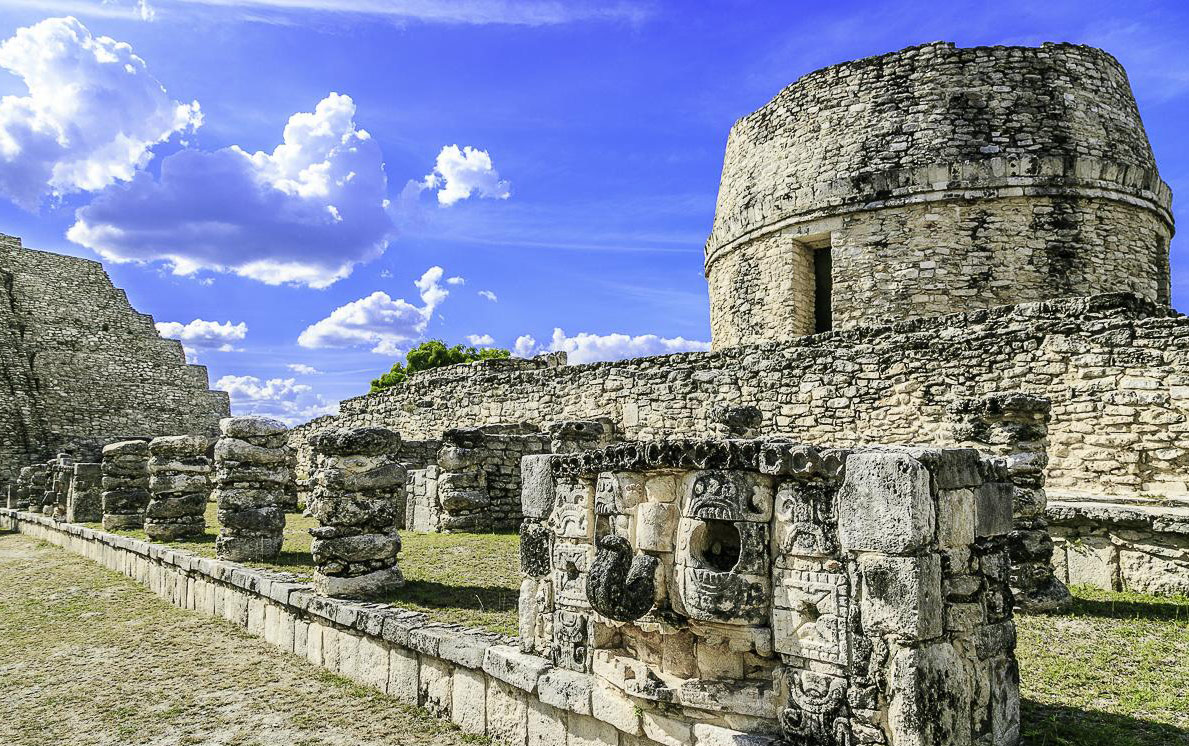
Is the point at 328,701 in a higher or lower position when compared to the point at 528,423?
lower

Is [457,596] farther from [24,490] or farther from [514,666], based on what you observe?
[24,490]

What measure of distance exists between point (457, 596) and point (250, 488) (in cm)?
385

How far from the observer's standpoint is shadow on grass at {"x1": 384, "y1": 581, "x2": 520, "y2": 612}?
6.23m

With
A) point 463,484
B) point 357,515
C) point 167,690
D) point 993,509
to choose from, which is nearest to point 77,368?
point 463,484

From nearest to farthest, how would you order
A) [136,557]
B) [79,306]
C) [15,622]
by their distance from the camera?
1. [15,622]
2. [136,557]
3. [79,306]

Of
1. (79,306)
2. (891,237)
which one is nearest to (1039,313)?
(891,237)

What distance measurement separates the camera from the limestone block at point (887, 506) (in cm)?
271

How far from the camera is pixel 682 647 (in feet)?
10.8

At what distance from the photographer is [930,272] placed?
13219 mm

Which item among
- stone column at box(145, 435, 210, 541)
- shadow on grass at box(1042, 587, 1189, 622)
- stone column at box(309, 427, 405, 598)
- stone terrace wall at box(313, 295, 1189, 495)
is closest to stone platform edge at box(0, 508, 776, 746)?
stone column at box(309, 427, 405, 598)

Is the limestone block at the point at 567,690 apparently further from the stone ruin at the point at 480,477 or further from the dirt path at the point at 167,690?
the stone ruin at the point at 480,477

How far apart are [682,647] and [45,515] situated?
58.6 feet

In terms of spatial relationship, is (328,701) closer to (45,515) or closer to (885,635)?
(885,635)

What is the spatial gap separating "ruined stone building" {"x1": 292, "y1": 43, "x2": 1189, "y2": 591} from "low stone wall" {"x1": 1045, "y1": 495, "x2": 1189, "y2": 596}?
1.93 m
